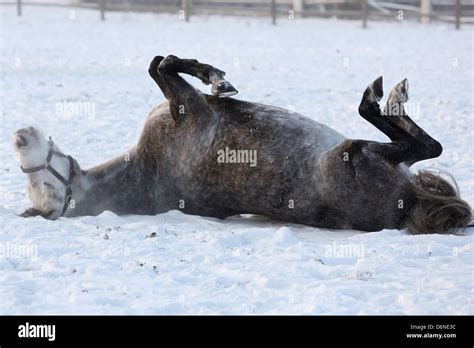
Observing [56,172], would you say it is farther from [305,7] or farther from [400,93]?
[305,7]

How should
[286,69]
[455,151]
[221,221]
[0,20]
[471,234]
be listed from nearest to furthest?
[471,234]
[221,221]
[455,151]
[286,69]
[0,20]

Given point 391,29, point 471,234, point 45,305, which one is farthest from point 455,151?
point 391,29

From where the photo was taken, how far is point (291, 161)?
5641mm

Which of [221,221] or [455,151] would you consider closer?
[221,221]

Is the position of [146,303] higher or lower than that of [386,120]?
lower

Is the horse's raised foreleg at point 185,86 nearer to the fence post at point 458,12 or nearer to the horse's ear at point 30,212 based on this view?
the horse's ear at point 30,212

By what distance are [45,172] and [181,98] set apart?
42.6 inches

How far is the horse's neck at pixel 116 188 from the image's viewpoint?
5988 mm

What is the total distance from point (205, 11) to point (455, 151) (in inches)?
678

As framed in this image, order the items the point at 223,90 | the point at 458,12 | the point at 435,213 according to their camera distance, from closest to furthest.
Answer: the point at 435,213, the point at 223,90, the point at 458,12

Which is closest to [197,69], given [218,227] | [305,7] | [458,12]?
[218,227]

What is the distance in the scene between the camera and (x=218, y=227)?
5754mm

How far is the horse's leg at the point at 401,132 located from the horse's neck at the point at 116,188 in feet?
5.61

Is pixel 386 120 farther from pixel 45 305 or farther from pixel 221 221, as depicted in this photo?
pixel 45 305
